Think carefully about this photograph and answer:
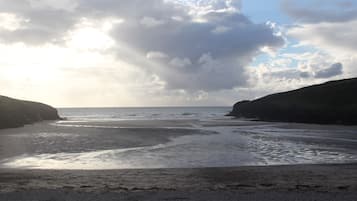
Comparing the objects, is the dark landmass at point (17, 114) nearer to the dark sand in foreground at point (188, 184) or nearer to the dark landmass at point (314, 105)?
the dark sand in foreground at point (188, 184)

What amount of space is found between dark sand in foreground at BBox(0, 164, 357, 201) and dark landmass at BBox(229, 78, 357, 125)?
58.3 m

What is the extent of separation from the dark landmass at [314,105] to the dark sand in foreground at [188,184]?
5827cm

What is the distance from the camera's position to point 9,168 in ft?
77.4

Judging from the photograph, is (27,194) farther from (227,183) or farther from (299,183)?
(299,183)

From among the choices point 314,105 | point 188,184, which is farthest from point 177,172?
point 314,105

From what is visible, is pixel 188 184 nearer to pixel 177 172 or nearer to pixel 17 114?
pixel 177 172

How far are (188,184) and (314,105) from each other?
76634 millimetres

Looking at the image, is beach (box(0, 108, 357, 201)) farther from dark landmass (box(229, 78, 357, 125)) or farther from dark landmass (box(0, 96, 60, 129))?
dark landmass (box(229, 78, 357, 125))

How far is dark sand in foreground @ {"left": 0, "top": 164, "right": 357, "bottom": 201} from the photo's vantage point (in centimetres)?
1473

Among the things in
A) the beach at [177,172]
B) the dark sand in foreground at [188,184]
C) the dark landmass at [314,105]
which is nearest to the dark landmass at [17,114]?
the beach at [177,172]

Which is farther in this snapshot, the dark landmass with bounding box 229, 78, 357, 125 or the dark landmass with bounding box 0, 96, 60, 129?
the dark landmass with bounding box 229, 78, 357, 125

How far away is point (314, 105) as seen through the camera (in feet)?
293

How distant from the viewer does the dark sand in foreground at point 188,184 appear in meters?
14.7

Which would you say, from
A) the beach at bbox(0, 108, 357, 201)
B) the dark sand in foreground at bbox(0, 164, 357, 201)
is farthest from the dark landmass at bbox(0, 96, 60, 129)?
the dark sand in foreground at bbox(0, 164, 357, 201)
